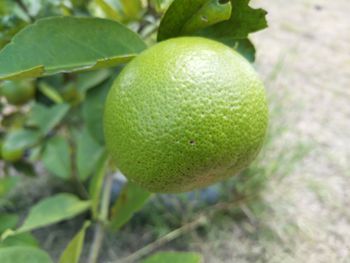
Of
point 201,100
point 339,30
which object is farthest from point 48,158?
point 339,30

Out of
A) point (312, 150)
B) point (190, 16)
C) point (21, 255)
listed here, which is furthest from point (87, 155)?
point (312, 150)

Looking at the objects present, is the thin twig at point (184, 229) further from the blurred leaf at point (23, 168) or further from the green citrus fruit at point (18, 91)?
the green citrus fruit at point (18, 91)

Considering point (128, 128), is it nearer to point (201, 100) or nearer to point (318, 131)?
point (201, 100)

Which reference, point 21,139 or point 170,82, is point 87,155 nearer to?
point 21,139

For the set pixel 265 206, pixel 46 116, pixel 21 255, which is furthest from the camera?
pixel 265 206

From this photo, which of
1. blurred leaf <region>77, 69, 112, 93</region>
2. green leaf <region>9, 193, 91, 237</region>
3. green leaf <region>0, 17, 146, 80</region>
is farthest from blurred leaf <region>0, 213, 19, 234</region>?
green leaf <region>0, 17, 146, 80</region>

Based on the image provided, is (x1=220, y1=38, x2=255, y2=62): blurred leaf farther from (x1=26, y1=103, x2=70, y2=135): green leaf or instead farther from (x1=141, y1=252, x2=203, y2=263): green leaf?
(x1=26, y1=103, x2=70, y2=135): green leaf
